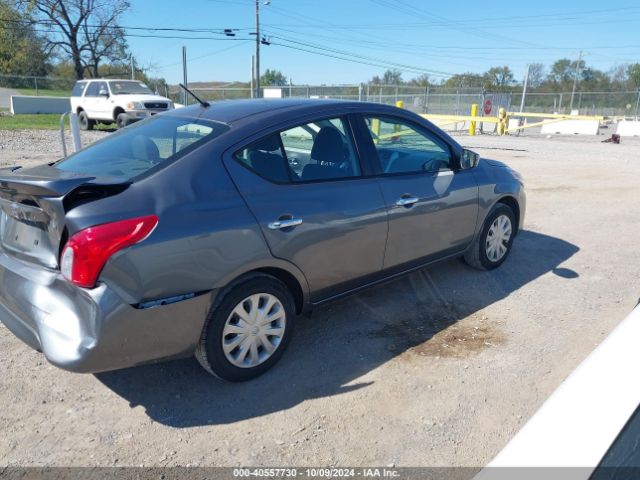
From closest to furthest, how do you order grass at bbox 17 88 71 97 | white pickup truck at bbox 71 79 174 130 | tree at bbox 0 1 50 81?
white pickup truck at bbox 71 79 174 130 → grass at bbox 17 88 71 97 → tree at bbox 0 1 50 81

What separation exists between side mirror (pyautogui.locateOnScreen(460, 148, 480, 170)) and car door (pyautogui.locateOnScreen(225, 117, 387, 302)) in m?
1.17

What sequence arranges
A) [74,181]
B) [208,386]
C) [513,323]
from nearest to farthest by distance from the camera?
[74,181], [208,386], [513,323]

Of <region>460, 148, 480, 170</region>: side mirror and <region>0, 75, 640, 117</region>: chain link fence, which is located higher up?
<region>0, 75, 640, 117</region>: chain link fence

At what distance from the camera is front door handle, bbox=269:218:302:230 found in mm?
2957

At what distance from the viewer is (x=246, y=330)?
2992 millimetres

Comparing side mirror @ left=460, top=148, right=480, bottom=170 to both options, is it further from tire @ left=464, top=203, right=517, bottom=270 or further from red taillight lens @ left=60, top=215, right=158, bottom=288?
red taillight lens @ left=60, top=215, right=158, bottom=288

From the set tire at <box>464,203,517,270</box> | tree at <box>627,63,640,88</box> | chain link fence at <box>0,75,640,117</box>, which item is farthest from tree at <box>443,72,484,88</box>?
tire at <box>464,203,517,270</box>

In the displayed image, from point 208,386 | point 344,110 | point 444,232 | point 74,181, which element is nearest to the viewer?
point 74,181

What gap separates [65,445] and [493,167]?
4128 mm

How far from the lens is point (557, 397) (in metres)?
1.34

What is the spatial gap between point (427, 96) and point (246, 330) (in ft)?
100

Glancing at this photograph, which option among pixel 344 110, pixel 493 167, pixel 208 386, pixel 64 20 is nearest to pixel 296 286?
pixel 208 386

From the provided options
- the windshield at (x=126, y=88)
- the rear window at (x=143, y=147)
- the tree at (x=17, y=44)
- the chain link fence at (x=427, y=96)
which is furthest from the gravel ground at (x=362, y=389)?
the tree at (x=17, y=44)

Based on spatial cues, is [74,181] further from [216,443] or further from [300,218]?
[216,443]
